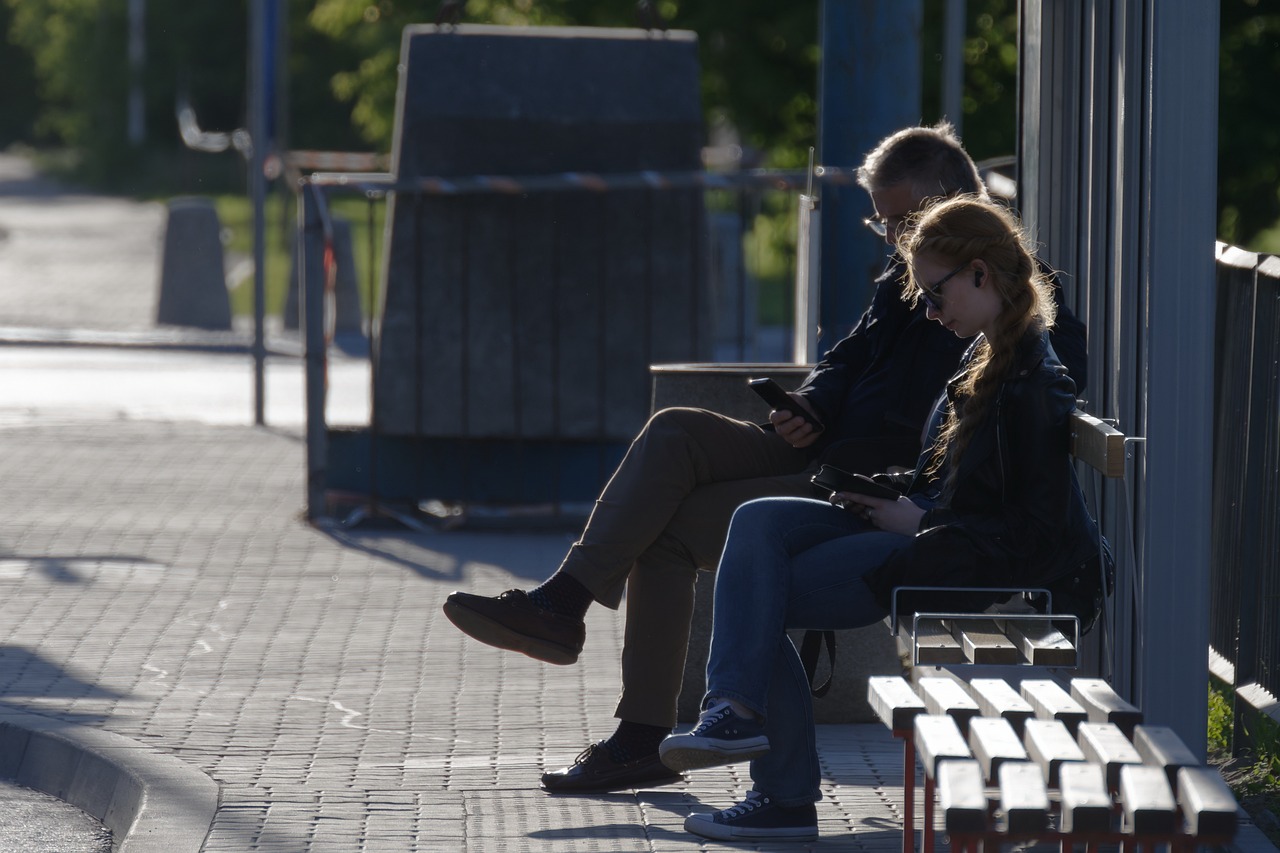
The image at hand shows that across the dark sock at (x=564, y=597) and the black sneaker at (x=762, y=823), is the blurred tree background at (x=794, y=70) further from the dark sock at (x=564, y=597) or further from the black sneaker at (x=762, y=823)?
the black sneaker at (x=762, y=823)

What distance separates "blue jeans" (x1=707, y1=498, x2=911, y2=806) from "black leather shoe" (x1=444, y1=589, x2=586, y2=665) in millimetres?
552

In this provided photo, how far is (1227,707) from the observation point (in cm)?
554

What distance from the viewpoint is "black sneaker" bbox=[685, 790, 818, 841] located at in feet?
14.3

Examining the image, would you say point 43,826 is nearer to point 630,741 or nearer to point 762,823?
point 630,741

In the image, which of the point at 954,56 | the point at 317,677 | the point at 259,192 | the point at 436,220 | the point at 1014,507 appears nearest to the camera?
the point at 1014,507

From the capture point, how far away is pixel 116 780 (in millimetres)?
4824

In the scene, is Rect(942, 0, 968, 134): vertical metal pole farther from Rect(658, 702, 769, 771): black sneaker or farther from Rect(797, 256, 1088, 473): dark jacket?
Rect(658, 702, 769, 771): black sneaker

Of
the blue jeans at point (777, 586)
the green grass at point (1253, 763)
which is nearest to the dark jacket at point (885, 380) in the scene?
the blue jeans at point (777, 586)

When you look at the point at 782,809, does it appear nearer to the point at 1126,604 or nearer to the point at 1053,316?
the point at 1126,604

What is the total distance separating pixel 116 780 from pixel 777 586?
5.53 ft

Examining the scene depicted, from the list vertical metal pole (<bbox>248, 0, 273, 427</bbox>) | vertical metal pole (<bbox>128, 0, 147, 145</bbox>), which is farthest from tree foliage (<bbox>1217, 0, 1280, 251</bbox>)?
vertical metal pole (<bbox>128, 0, 147, 145</bbox>)

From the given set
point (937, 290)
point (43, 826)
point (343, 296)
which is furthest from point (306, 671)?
point (343, 296)

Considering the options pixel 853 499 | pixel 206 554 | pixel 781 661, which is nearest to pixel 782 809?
pixel 781 661

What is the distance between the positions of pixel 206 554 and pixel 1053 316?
4529 mm
